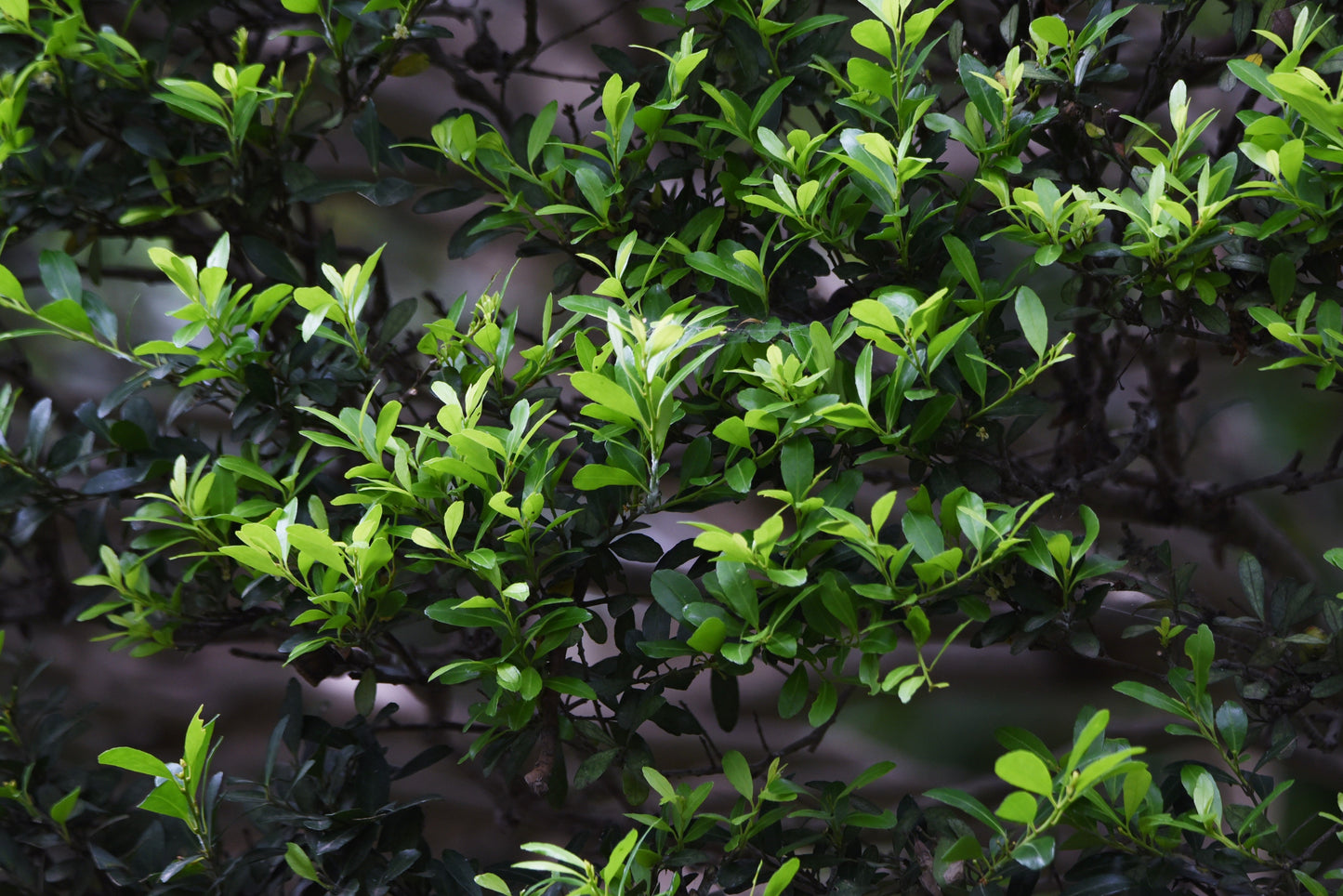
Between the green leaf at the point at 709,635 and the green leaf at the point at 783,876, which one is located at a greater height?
the green leaf at the point at 709,635

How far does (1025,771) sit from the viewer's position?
0.62 meters

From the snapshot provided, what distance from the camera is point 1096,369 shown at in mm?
1473

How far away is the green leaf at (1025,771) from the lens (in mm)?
619

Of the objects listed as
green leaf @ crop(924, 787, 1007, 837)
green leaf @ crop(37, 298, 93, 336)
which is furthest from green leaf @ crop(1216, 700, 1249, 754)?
green leaf @ crop(37, 298, 93, 336)

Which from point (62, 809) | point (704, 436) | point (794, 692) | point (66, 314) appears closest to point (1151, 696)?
point (794, 692)

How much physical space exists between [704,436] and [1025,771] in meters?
0.41

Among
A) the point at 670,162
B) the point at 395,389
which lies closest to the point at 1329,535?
the point at 670,162

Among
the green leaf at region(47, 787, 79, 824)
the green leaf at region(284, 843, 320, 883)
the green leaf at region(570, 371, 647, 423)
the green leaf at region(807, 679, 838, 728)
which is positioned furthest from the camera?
the green leaf at region(47, 787, 79, 824)

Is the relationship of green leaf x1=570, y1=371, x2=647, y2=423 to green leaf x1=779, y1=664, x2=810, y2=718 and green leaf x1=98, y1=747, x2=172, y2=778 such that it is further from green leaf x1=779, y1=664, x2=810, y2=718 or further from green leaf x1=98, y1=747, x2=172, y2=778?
green leaf x1=98, y1=747, x2=172, y2=778

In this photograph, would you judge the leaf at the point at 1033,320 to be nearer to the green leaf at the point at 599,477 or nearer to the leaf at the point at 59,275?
the green leaf at the point at 599,477

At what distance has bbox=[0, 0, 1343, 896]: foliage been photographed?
0.81 m

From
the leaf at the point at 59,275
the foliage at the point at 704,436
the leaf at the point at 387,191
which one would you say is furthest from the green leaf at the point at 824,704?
the leaf at the point at 59,275

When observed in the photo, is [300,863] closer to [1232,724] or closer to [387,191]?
[387,191]

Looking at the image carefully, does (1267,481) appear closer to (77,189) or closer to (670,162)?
(670,162)
